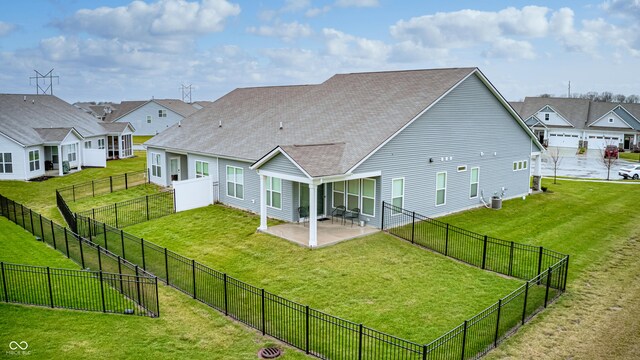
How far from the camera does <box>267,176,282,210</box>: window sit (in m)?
24.4

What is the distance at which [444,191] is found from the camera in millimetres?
25953

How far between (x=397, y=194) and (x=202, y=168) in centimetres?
1286

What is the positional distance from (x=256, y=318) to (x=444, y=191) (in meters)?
15.0

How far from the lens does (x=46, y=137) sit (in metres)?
40.0

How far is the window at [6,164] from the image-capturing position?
37562mm

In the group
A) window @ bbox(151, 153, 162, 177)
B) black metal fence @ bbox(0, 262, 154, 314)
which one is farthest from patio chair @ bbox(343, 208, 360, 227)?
window @ bbox(151, 153, 162, 177)

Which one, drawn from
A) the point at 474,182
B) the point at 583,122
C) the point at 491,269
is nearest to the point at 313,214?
the point at 491,269

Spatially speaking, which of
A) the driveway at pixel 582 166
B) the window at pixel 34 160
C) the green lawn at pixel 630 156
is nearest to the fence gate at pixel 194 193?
the window at pixel 34 160

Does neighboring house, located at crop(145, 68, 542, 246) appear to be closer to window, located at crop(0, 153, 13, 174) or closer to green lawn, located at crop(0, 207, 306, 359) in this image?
green lawn, located at crop(0, 207, 306, 359)

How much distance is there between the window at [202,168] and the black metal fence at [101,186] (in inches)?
254

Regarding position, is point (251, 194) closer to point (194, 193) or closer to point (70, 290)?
point (194, 193)

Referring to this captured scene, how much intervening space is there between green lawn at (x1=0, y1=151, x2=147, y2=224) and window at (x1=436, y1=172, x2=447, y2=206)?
2017 centimetres

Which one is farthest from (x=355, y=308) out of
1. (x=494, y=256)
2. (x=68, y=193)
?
(x=68, y=193)

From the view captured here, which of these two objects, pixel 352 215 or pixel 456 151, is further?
pixel 456 151
